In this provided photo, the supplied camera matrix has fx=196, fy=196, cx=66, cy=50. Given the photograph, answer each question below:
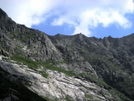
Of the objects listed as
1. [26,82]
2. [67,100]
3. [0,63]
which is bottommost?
[67,100]

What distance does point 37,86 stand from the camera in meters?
167

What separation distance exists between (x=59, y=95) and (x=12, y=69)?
158 feet

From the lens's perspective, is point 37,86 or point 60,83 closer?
point 37,86

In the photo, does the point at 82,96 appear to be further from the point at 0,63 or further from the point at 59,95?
the point at 0,63

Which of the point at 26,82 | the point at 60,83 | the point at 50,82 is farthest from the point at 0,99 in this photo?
the point at 60,83

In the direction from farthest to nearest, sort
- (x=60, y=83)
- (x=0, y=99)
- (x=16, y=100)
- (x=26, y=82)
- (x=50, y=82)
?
(x=60, y=83) → (x=50, y=82) → (x=26, y=82) → (x=16, y=100) → (x=0, y=99)

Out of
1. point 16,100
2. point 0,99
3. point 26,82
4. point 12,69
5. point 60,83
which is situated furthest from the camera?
point 60,83

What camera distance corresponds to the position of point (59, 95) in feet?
582

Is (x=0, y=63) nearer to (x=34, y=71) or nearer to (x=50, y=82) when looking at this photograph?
(x=34, y=71)

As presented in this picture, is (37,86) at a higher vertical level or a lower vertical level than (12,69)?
lower

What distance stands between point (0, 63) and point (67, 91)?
68.3 m

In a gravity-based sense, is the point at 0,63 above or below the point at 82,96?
above

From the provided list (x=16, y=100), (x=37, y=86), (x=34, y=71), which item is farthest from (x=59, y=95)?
(x=16, y=100)

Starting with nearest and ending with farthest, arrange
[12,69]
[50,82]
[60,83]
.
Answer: [12,69]
[50,82]
[60,83]
